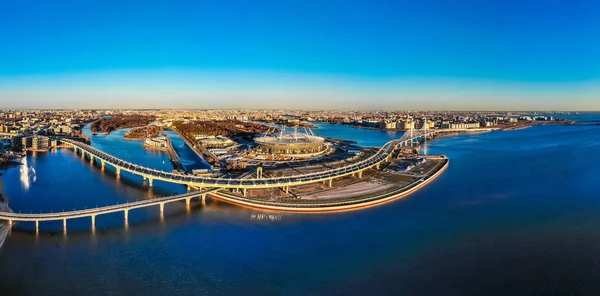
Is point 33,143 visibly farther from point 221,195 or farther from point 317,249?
point 317,249

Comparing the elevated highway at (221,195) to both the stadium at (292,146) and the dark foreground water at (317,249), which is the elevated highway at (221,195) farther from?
the stadium at (292,146)

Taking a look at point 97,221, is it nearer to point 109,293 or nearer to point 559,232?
point 109,293

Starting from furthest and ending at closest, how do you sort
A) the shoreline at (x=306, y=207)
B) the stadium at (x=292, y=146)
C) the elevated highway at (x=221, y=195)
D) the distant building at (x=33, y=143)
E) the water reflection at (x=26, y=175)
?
the distant building at (x=33, y=143) → the stadium at (x=292, y=146) → the water reflection at (x=26, y=175) → the shoreline at (x=306, y=207) → the elevated highway at (x=221, y=195)

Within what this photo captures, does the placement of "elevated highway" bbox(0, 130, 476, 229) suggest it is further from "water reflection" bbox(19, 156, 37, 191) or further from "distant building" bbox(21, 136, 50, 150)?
"distant building" bbox(21, 136, 50, 150)

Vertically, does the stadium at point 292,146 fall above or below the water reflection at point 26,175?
above

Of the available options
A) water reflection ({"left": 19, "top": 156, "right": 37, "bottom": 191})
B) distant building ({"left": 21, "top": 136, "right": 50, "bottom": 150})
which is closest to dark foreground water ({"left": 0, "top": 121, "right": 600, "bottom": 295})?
water reflection ({"left": 19, "top": 156, "right": 37, "bottom": 191})

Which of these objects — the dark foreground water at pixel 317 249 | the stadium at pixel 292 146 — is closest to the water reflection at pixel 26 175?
the dark foreground water at pixel 317 249

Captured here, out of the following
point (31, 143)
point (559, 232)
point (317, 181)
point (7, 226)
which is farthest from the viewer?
point (31, 143)

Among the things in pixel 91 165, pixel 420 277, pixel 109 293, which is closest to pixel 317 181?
pixel 420 277
